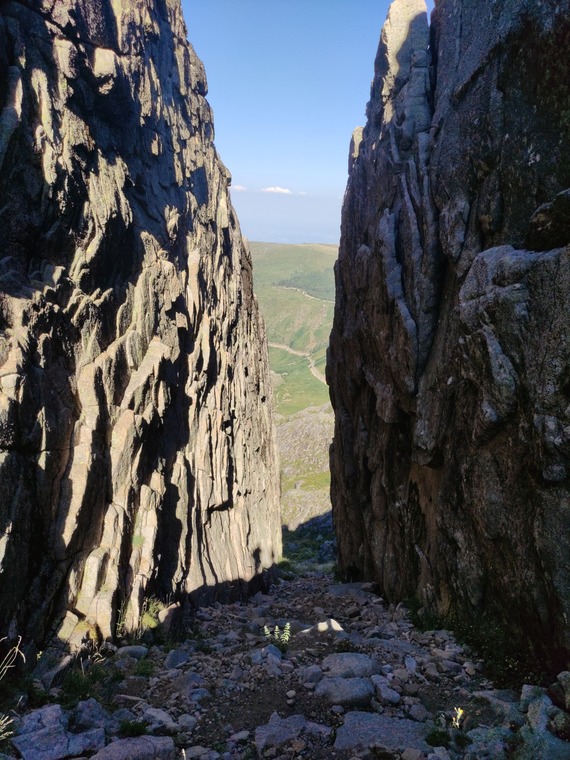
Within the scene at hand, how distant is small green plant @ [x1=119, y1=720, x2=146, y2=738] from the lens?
9.45 m

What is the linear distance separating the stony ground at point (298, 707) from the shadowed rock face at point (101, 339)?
2.69 metres

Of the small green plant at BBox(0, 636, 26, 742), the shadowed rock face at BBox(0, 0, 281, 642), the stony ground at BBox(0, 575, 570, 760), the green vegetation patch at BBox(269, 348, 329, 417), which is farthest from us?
the green vegetation patch at BBox(269, 348, 329, 417)

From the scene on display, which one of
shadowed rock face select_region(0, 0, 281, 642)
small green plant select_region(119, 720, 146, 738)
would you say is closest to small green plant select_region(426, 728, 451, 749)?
small green plant select_region(119, 720, 146, 738)

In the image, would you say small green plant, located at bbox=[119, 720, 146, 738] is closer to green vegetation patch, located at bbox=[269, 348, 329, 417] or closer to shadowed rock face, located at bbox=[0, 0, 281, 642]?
shadowed rock face, located at bbox=[0, 0, 281, 642]

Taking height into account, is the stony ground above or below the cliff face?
below

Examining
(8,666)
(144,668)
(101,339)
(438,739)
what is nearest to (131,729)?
(8,666)

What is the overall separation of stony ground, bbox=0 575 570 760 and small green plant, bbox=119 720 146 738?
0.02 meters

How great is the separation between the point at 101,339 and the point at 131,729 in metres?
12.9

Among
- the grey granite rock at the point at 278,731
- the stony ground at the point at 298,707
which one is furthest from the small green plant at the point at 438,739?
the grey granite rock at the point at 278,731

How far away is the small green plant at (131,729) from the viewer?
945 cm

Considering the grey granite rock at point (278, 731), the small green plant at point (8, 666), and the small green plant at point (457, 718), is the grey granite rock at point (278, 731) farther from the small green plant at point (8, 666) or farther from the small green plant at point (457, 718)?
the small green plant at point (8, 666)

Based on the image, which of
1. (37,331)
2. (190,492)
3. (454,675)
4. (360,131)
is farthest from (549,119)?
(360,131)

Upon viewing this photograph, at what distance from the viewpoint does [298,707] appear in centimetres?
1060

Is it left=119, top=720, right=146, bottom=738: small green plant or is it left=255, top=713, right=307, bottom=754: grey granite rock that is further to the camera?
left=119, top=720, right=146, bottom=738: small green plant
